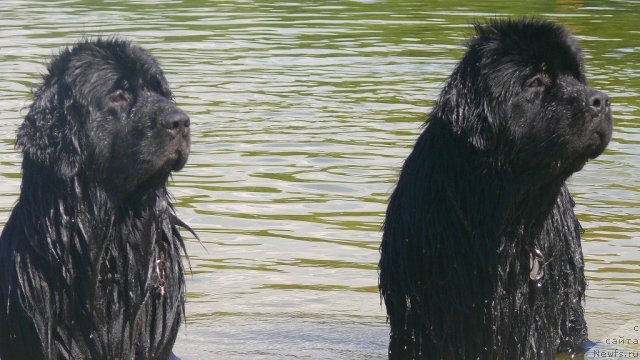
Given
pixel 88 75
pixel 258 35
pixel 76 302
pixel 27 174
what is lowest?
pixel 258 35

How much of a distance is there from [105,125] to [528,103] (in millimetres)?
1762

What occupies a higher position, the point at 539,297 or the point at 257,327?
the point at 539,297

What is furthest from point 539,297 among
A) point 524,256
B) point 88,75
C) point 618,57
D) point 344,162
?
point 618,57

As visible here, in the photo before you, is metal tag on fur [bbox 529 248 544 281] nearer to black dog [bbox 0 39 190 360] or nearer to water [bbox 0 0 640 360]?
water [bbox 0 0 640 360]

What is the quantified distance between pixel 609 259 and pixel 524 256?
7.06 feet

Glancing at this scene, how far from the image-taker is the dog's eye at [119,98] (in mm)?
5715

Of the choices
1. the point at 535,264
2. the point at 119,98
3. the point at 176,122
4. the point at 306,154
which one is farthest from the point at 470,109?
the point at 306,154

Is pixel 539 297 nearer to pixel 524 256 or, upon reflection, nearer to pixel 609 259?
pixel 524 256

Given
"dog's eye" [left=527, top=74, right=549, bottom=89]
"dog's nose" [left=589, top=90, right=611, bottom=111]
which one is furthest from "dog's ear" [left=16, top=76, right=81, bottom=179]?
"dog's nose" [left=589, top=90, right=611, bottom=111]

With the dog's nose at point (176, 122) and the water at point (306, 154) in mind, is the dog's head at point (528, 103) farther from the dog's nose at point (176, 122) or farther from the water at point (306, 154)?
the water at point (306, 154)

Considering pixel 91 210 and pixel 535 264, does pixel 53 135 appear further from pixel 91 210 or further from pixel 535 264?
pixel 535 264

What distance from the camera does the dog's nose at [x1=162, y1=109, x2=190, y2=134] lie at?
564 centimetres

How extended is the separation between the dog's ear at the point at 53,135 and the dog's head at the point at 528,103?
154 cm

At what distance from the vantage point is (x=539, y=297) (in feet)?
19.3
